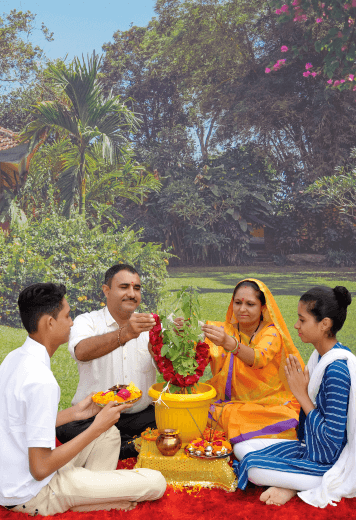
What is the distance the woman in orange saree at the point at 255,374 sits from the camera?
10.8 ft

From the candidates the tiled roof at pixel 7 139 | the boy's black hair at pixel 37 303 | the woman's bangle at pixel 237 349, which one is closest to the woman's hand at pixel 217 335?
the woman's bangle at pixel 237 349

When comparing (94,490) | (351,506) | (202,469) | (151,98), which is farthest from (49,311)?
(151,98)

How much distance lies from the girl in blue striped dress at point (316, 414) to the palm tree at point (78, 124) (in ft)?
29.9

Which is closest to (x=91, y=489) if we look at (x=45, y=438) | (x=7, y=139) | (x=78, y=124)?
(x=45, y=438)

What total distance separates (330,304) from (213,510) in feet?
4.52

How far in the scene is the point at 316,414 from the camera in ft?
9.07

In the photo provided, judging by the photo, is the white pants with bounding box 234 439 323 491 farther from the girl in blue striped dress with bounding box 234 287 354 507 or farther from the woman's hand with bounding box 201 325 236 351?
the woman's hand with bounding box 201 325 236 351

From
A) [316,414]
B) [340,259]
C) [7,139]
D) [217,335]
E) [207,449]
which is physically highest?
[7,139]

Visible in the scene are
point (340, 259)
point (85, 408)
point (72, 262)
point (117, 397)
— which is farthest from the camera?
point (340, 259)

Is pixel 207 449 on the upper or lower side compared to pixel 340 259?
lower

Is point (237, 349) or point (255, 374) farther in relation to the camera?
point (255, 374)

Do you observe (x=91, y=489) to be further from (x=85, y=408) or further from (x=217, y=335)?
(x=217, y=335)

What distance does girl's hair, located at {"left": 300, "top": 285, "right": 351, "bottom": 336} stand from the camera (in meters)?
2.82

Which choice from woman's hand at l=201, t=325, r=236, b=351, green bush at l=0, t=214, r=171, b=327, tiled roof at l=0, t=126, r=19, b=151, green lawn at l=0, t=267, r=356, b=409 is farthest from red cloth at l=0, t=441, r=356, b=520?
tiled roof at l=0, t=126, r=19, b=151
